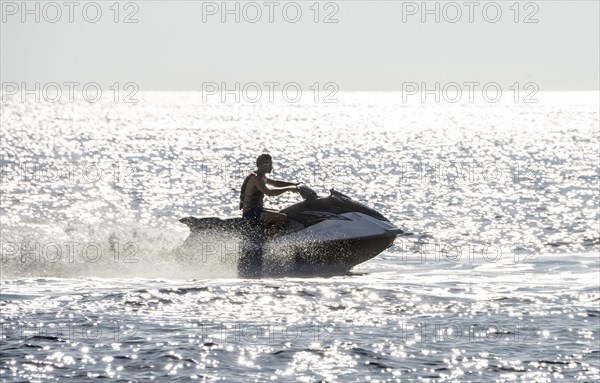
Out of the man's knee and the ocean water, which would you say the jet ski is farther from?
the ocean water

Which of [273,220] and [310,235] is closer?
[273,220]

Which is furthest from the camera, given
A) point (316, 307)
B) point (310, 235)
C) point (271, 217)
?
point (310, 235)

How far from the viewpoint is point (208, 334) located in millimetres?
15148

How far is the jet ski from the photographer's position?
19.9 m

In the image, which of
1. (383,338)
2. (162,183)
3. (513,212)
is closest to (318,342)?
(383,338)

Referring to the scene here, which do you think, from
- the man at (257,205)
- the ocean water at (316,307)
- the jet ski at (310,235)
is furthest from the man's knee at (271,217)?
the ocean water at (316,307)

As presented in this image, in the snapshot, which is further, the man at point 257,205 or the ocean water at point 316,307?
the man at point 257,205

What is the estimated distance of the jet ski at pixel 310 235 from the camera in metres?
19.9

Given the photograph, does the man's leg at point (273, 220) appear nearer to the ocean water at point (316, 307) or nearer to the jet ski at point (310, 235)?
the jet ski at point (310, 235)

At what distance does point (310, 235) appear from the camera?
785 inches

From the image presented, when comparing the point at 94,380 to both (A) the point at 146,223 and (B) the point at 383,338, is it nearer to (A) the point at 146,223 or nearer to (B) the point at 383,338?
(B) the point at 383,338

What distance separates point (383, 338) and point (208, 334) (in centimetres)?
249

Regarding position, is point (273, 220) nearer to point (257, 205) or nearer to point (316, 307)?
point (257, 205)

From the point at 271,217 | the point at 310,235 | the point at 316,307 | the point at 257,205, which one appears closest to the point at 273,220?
Result: the point at 271,217
